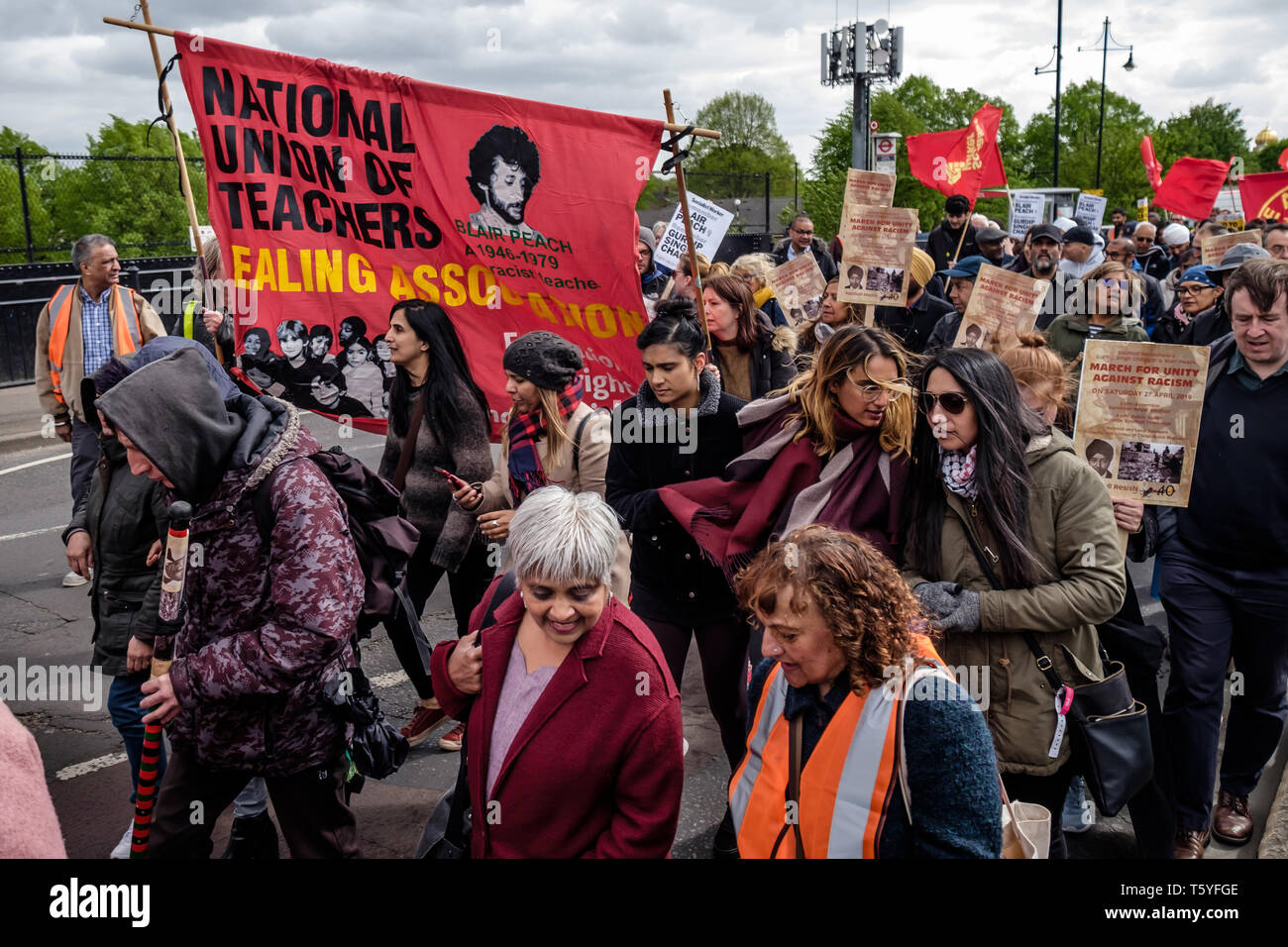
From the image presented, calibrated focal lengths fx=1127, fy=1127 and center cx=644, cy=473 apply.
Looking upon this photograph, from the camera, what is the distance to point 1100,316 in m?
6.38

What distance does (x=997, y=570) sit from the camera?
3.23 m

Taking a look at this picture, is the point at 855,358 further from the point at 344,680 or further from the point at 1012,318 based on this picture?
the point at 1012,318

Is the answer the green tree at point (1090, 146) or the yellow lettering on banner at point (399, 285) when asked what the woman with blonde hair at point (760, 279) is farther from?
the green tree at point (1090, 146)

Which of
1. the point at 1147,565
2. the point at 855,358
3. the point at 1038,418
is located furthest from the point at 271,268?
the point at 1147,565

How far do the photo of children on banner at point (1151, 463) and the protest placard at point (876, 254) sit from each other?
2.56 metres

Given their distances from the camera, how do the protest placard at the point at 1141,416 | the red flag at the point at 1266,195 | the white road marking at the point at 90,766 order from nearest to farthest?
the protest placard at the point at 1141,416
the white road marking at the point at 90,766
the red flag at the point at 1266,195

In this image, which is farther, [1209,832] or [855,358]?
[1209,832]

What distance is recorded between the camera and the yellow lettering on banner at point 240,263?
5020mm

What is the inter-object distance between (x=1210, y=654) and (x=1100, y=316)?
108 inches

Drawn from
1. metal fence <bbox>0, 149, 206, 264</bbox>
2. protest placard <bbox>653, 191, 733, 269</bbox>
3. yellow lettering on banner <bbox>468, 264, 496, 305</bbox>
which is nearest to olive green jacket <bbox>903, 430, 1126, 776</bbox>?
yellow lettering on banner <bbox>468, 264, 496, 305</bbox>

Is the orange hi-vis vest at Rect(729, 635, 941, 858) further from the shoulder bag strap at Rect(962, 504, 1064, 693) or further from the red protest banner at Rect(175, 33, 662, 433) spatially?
the red protest banner at Rect(175, 33, 662, 433)

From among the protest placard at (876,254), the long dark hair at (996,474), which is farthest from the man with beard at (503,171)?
the long dark hair at (996,474)

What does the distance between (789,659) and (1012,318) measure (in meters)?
4.37

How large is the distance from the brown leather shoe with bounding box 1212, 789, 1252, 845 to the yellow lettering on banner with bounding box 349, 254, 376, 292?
417 centimetres
